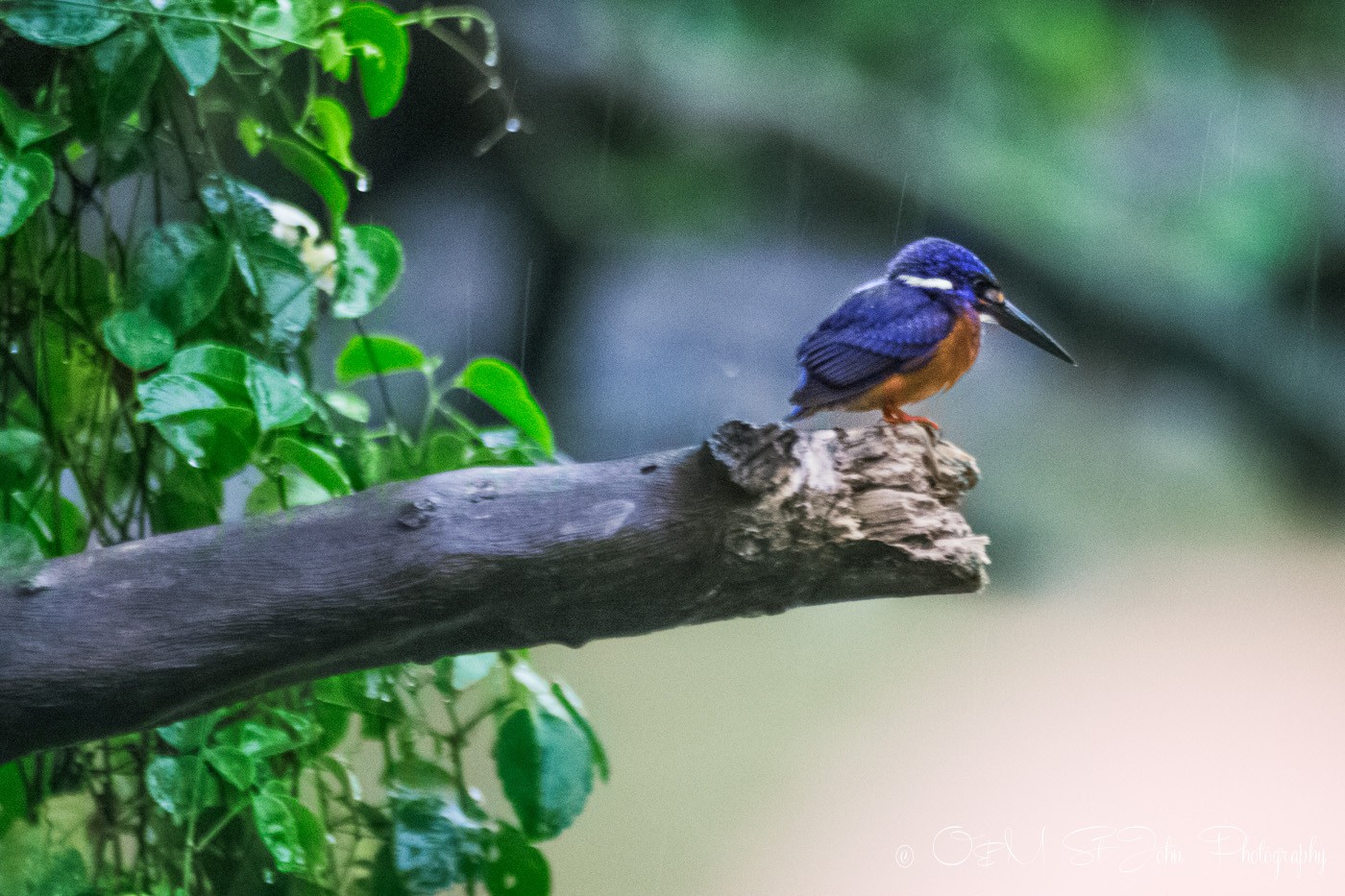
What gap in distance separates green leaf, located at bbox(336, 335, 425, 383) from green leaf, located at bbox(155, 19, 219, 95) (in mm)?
181

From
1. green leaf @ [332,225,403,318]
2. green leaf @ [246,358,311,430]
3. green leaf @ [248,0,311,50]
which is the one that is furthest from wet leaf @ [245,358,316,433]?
green leaf @ [248,0,311,50]

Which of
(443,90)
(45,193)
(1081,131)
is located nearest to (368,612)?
(45,193)

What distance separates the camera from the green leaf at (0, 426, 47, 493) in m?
0.67

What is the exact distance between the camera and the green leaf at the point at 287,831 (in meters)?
0.63

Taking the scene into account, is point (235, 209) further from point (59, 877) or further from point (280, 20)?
point (59, 877)

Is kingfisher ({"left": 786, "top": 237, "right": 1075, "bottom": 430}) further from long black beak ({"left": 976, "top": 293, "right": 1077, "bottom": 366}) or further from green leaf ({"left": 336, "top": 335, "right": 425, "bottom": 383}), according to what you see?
green leaf ({"left": 336, "top": 335, "right": 425, "bottom": 383})

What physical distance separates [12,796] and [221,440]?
256 millimetres

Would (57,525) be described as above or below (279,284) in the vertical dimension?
below

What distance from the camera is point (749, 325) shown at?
877 millimetres

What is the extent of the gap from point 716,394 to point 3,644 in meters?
0.50

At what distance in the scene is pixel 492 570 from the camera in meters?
0.53

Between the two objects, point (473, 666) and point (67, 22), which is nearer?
point (67, 22)

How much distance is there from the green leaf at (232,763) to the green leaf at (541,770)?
145 millimetres

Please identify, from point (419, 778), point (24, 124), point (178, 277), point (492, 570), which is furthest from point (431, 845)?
point (24, 124)
